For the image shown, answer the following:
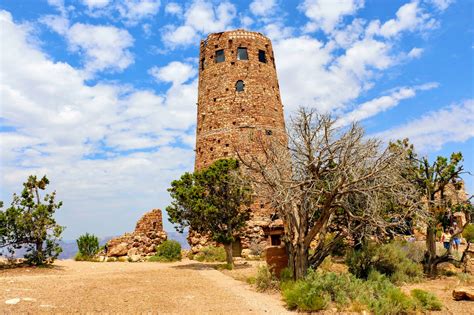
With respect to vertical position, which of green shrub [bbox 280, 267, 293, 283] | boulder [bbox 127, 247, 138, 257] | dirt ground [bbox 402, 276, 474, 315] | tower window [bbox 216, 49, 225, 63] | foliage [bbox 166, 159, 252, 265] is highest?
tower window [bbox 216, 49, 225, 63]

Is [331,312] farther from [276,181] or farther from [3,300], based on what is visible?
[3,300]

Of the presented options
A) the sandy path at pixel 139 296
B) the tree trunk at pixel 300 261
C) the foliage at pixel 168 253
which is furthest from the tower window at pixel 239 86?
the tree trunk at pixel 300 261

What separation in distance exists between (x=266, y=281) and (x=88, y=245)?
1818cm

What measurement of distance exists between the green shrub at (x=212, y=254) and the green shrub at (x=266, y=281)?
418 inches

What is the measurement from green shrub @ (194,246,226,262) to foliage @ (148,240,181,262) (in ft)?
4.78

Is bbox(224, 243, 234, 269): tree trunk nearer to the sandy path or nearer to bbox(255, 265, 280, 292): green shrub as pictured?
the sandy path

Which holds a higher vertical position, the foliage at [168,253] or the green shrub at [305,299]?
the foliage at [168,253]

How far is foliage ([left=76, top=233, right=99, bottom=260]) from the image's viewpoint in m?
25.9

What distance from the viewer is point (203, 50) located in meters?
30.7

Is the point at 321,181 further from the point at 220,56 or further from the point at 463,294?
the point at 220,56

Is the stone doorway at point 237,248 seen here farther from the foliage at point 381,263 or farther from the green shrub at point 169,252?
the foliage at point 381,263

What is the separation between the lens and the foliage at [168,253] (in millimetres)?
24000

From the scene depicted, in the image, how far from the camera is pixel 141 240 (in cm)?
2712

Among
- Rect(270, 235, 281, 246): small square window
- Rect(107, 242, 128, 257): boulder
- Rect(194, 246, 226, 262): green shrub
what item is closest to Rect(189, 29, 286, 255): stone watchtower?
Rect(270, 235, 281, 246): small square window
